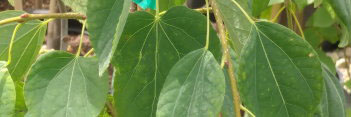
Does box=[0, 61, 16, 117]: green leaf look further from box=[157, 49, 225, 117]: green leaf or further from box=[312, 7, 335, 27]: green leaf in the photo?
box=[312, 7, 335, 27]: green leaf

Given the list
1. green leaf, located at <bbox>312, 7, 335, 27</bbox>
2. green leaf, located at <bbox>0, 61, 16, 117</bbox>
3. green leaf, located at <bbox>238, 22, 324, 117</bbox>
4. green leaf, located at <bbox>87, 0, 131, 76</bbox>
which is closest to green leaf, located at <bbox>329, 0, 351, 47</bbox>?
green leaf, located at <bbox>238, 22, 324, 117</bbox>

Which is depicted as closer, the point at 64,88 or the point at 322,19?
the point at 64,88

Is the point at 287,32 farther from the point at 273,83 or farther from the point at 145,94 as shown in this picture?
the point at 145,94

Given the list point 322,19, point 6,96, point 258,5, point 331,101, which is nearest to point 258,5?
point 258,5

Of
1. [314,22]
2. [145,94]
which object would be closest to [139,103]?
[145,94]

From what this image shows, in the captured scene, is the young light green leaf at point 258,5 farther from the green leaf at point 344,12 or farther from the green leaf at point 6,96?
the green leaf at point 6,96

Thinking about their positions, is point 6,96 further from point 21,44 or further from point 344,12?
point 344,12
